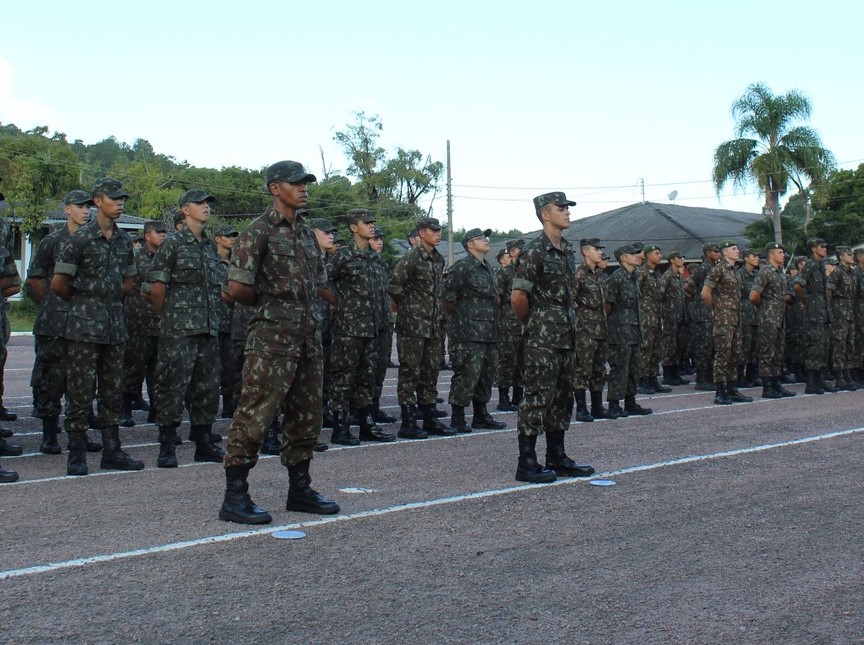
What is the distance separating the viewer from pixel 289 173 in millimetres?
5953

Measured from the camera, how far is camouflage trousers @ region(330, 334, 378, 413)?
9.23 meters

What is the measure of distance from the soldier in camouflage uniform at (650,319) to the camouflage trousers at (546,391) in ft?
23.4

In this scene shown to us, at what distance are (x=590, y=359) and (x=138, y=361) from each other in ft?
16.8

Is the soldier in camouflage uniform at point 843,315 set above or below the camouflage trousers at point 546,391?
above

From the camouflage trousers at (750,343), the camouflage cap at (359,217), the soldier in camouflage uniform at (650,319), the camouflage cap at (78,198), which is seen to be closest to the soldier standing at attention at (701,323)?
the camouflage trousers at (750,343)

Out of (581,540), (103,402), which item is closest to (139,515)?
(103,402)

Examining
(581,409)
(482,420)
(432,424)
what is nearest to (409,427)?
(432,424)

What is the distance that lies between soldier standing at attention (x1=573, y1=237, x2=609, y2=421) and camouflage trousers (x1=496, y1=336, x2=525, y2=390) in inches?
43.8

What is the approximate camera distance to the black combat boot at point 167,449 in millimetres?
7734

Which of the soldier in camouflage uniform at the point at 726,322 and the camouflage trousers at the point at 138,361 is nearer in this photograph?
the camouflage trousers at the point at 138,361

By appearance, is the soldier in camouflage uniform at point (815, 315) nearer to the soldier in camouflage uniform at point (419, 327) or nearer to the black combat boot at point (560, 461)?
the soldier in camouflage uniform at point (419, 327)

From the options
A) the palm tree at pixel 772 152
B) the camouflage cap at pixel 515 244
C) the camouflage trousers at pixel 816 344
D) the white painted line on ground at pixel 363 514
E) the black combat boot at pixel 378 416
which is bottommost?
the white painted line on ground at pixel 363 514

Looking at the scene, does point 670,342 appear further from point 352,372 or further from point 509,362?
point 352,372

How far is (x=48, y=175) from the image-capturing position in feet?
133
